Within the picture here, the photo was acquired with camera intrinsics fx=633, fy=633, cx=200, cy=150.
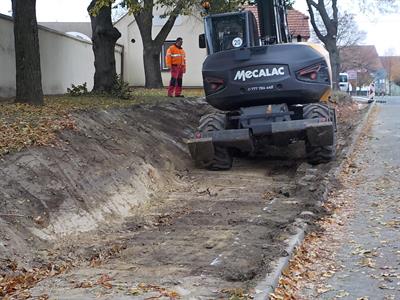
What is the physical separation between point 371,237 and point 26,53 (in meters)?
7.47

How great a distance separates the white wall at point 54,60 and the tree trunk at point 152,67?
199 inches

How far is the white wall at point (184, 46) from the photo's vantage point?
113 ft

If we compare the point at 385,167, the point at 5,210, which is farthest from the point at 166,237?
the point at 385,167

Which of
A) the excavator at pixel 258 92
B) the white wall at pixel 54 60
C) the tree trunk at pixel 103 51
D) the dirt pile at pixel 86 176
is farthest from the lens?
the tree trunk at pixel 103 51

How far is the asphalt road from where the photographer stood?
5723 mm

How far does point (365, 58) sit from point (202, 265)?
94.2 m

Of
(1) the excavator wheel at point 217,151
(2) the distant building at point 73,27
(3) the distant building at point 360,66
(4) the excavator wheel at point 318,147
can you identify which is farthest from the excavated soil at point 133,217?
(3) the distant building at point 360,66

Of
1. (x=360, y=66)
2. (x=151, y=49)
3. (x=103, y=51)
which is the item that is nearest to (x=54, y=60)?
(x=103, y=51)

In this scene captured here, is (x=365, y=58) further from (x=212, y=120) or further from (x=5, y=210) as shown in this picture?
(x=5, y=210)

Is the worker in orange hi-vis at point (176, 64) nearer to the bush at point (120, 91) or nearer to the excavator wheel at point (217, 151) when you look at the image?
the bush at point (120, 91)

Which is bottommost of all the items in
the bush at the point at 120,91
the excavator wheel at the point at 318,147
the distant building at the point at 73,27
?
the excavator wheel at the point at 318,147

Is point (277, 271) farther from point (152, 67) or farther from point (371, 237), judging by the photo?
point (152, 67)

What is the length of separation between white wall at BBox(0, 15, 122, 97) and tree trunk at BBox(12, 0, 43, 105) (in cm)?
270

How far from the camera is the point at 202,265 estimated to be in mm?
6188
